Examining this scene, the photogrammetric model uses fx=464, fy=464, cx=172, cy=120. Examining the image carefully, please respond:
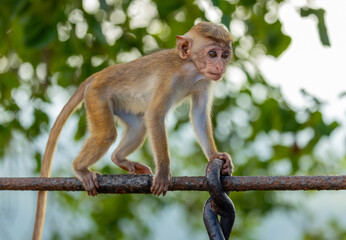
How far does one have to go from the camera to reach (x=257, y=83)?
4.31 metres

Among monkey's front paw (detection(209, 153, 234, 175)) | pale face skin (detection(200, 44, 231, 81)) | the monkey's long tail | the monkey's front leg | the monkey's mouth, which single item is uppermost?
monkey's front paw (detection(209, 153, 234, 175))

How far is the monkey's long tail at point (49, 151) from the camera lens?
2.37 meters

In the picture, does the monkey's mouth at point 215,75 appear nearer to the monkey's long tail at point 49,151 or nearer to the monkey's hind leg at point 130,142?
the monkey's hind leg at point 130,142

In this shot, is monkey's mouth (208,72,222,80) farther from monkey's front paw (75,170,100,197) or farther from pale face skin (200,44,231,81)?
monkey's front paw (75,170,100,197)

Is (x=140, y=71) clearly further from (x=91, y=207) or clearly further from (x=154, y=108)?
(x=91, y=207)

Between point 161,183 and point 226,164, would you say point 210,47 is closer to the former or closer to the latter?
point 161,183

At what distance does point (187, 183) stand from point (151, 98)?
161cm

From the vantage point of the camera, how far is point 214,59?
3.04 meters

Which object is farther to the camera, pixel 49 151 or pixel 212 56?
pixel 212 56

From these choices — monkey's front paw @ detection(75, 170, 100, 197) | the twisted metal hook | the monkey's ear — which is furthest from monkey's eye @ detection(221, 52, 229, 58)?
the twisted metal hook

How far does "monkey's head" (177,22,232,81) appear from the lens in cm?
298

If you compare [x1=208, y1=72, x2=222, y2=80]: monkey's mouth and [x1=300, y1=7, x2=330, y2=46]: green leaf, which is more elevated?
[x1=300, y1=7, x2=330, y2=46]: green leaf

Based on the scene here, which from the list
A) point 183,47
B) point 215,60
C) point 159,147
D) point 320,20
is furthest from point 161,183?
point 320,20

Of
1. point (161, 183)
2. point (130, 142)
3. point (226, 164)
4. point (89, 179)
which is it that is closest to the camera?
point (226, 164)
